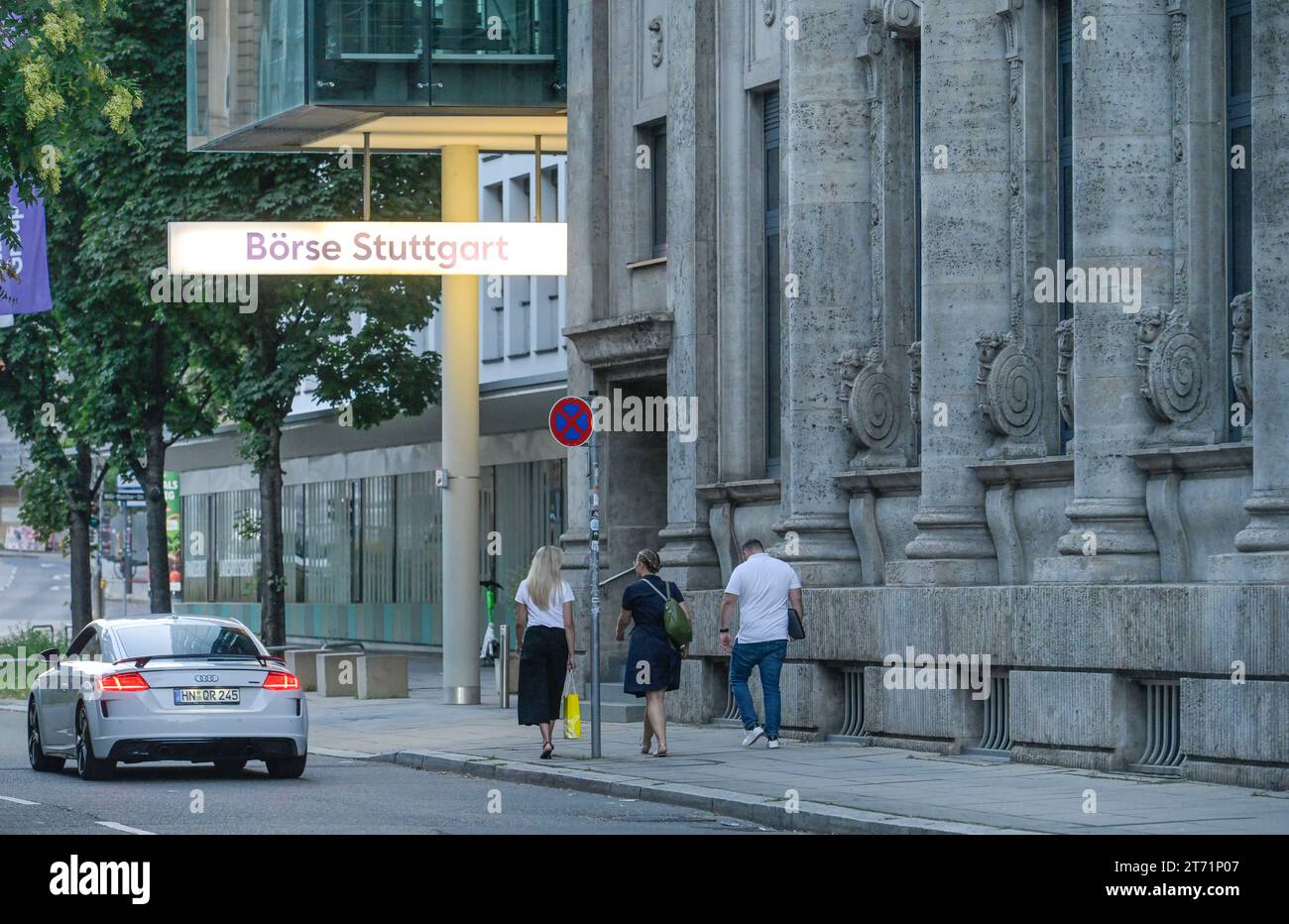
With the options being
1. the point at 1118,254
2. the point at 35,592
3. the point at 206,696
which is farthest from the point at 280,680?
the point at 35,592

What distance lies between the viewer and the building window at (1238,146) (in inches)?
773

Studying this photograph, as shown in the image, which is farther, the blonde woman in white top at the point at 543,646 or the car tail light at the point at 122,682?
the blonde woman in white top at the point at 543,646

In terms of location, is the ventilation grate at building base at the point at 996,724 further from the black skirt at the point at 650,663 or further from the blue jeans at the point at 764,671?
the black skirt at the point at 650,663

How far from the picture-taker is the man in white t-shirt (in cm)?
2242

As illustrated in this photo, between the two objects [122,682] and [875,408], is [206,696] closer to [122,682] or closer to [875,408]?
[122,682]

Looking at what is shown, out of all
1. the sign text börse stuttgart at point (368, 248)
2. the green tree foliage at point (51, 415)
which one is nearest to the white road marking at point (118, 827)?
the sign text börse stuttgart at point (368, 248)

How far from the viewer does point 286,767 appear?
2112cm

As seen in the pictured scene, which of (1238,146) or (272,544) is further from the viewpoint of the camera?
(272,544)

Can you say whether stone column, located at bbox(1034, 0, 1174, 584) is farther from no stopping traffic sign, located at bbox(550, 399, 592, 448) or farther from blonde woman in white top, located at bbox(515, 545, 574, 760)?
no stopping traffic sign, located at bbox(550, 399, 592, 448)

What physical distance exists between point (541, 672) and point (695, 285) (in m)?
6.55

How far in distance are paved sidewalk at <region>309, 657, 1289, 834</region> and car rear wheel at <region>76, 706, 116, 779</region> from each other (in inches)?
125

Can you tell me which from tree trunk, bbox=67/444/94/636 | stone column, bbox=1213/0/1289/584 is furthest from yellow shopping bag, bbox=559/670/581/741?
tree trunk, bbox=67/444/94/636

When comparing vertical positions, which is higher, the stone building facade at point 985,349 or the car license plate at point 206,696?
the stone building facade at point 985,349

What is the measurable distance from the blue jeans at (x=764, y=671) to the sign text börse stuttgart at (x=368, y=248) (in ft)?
25.4
